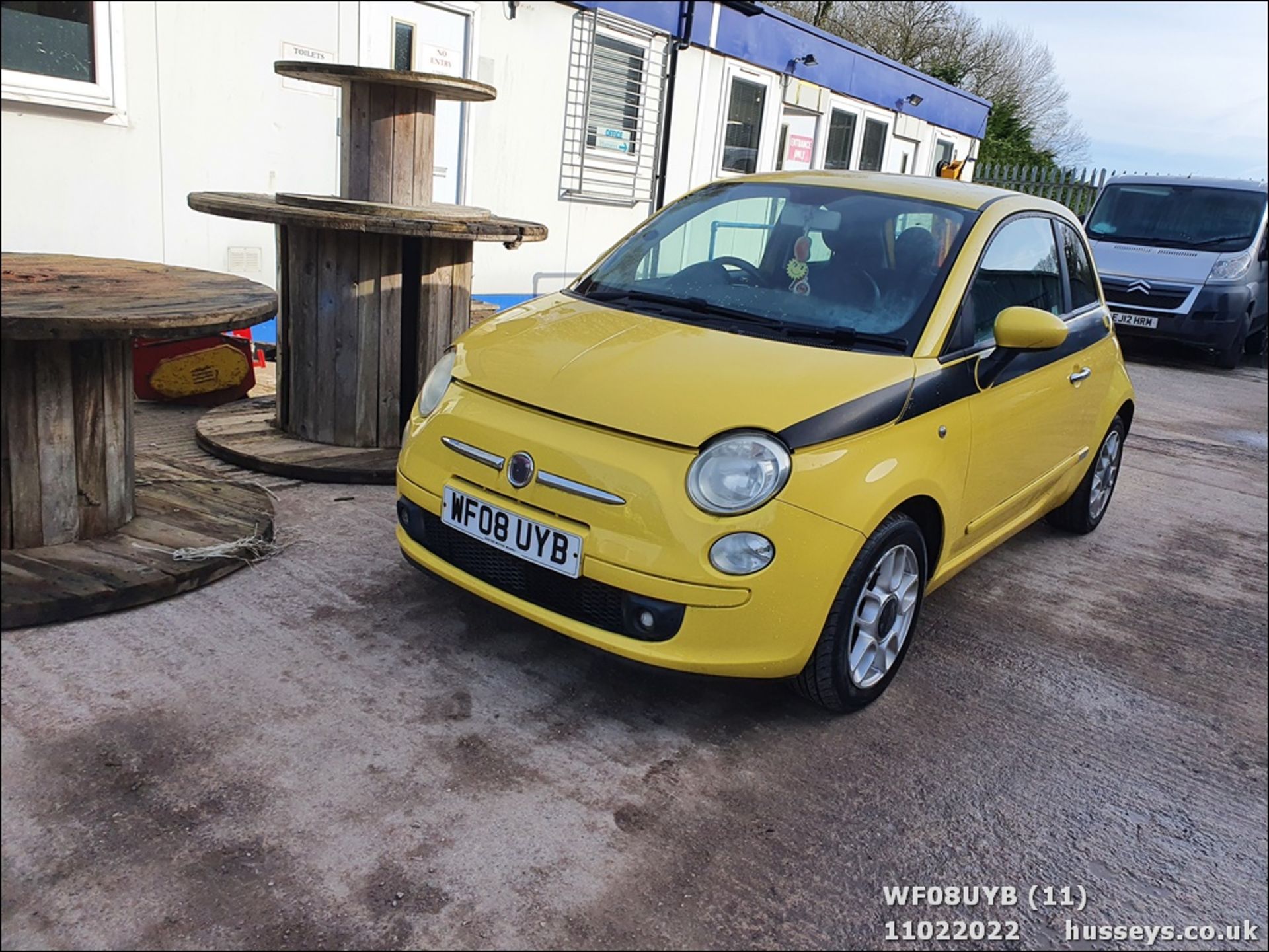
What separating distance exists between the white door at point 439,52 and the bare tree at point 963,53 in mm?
2734

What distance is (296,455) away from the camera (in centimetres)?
453

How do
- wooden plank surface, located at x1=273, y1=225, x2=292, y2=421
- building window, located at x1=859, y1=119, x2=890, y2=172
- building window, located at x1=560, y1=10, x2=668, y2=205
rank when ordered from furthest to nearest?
1. building window, located at x1=859, y1=119, x2=890, y2=172
2. building window, located at x1=560, y1=10, x2=668, y2=205
3. wooden plank surface, located at x1=273, y1=225, x2=292, y2=421

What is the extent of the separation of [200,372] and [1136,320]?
989 cm

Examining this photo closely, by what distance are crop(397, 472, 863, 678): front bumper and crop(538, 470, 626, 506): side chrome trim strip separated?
0.09 metres

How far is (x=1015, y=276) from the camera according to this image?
145 inches

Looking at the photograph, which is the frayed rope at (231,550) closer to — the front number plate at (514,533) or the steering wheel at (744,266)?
the front number plate at (514,533)

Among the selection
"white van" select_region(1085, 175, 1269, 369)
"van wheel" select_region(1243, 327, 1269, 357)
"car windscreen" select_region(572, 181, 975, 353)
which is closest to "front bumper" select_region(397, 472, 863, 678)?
"car windscreen" select_region(572, 181, 975, 353)

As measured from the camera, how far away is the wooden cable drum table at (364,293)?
14.6 ft

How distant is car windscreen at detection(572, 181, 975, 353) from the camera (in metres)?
3.20

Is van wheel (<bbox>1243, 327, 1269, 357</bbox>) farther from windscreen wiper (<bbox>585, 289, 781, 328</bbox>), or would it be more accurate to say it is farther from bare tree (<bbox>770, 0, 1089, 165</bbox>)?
windscreen wiper (<bbox>585, 289, 781, 328</bbox>)

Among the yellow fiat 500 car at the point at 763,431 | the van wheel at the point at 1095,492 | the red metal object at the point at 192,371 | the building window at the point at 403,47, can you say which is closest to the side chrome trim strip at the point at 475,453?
the yellow fiat 500 car at the point at 763,431

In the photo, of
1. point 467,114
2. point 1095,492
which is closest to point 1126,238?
point 467,114

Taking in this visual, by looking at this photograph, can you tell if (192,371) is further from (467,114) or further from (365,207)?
(467,114)

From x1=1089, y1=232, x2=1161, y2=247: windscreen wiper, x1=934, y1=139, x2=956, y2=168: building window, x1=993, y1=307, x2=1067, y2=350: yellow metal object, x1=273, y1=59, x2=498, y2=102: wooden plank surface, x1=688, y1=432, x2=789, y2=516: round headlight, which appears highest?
x1=934, y1=139, x2=956, y2=168: building window
